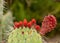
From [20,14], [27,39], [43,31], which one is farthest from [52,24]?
[20,14]

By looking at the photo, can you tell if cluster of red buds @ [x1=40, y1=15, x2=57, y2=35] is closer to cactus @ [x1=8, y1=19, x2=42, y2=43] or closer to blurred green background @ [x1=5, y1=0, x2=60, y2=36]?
cactus @ [x1=8, y1=19, x2=42, y2=43]

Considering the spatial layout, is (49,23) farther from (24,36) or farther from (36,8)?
(36,8)

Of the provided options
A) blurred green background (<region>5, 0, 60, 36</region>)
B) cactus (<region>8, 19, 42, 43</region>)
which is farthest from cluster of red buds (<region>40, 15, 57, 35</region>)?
blurred green background (<region>5, 0, 60, 36</region>)

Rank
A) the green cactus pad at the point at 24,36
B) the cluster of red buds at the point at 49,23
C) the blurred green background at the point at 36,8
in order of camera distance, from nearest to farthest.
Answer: the green cactus pad at the point at 24,36, the cluster of red buds at the point at 49,23, the blurred green background at the point at 36,8

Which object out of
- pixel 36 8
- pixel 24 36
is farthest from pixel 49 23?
pixel 36 8

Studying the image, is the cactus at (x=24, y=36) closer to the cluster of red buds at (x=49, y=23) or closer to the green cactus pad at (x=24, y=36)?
the green cactus pad at (x=24, y=36)

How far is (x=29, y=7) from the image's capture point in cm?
827

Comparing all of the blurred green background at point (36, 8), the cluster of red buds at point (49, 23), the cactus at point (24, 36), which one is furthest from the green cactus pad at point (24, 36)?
the blurred green background at point (36, 8)

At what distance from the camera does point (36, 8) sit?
328 inches

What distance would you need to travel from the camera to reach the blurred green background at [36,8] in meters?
7.93

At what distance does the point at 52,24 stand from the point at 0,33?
0.59 m

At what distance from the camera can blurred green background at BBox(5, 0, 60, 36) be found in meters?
7.93

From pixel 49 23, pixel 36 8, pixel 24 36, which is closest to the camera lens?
pixel 24 36

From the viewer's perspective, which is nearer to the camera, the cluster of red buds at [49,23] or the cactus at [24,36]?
the cactus at [24,36]
